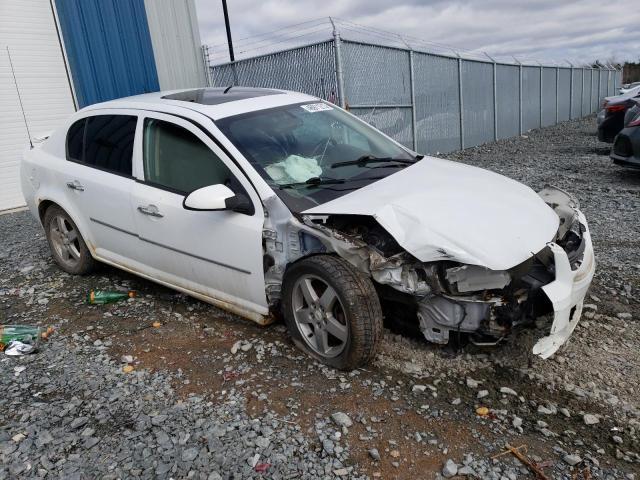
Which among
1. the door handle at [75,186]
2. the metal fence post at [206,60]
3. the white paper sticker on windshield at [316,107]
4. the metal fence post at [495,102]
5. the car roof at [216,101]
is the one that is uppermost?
the metal fence post at [206,60]

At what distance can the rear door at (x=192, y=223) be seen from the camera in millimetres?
3432

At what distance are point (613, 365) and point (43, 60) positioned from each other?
11468mm

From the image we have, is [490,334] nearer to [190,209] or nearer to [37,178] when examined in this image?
[190,209]

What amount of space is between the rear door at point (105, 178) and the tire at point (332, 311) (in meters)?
1.60

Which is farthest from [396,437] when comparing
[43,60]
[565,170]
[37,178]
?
[43,60]

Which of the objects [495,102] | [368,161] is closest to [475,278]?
[368,161]

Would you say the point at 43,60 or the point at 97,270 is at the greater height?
the point at 43,60

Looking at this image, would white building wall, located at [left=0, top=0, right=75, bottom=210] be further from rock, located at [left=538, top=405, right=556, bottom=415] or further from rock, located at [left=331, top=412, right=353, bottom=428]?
rock, located at [left=538, top=405, right=556, bottom=415]

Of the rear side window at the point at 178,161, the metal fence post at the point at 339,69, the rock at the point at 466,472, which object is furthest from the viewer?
the metal fence post at the point at 339,69

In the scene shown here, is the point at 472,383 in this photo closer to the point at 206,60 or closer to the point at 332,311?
the point at 332,311

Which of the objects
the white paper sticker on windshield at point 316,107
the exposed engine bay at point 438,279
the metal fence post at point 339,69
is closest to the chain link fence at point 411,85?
the metal fence post at point 339,69

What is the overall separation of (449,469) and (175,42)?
38.2 feet

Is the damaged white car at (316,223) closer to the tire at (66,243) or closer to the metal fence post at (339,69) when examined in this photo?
the tire at (66,243)

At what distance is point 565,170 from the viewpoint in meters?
10.2
